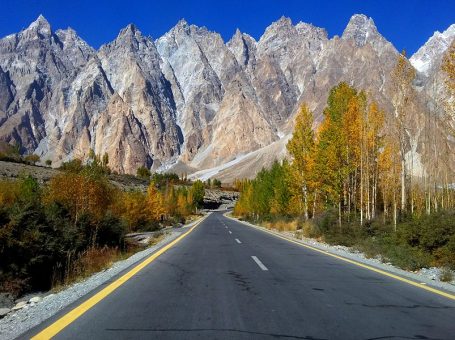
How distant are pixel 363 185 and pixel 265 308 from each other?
25.5 m

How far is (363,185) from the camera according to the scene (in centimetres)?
3062

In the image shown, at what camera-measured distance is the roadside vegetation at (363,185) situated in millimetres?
13430

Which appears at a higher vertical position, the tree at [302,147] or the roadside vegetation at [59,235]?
the tree at [302,147]

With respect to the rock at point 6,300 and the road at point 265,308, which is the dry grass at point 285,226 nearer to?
the road at point 265,308

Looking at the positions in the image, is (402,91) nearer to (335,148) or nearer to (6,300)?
(335,148)

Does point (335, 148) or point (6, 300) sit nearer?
point (6, 300)

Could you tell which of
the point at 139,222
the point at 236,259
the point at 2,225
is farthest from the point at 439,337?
the point at 139,222

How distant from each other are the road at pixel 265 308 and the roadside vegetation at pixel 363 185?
334 centimetres

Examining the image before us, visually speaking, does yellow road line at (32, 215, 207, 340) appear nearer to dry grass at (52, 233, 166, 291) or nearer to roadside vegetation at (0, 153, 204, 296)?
dry grass at (52, 233, 166, 291)

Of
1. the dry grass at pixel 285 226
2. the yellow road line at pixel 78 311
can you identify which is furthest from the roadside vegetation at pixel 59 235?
the dry grass at pixel 285 226

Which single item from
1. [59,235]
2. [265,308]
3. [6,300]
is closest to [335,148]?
[59,235]

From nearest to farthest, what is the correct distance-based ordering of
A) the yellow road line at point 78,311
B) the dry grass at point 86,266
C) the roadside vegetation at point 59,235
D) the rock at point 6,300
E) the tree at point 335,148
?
the yellow road line at point 78,311, the rock at point 6,300, the dry grass at point 86,266, the roadside vegetation at point 59,235, the tree at point 335,148

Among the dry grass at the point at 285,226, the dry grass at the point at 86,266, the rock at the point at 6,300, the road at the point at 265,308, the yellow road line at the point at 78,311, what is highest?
the dry grass at the point at 285,226

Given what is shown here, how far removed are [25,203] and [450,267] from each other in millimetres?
13516
